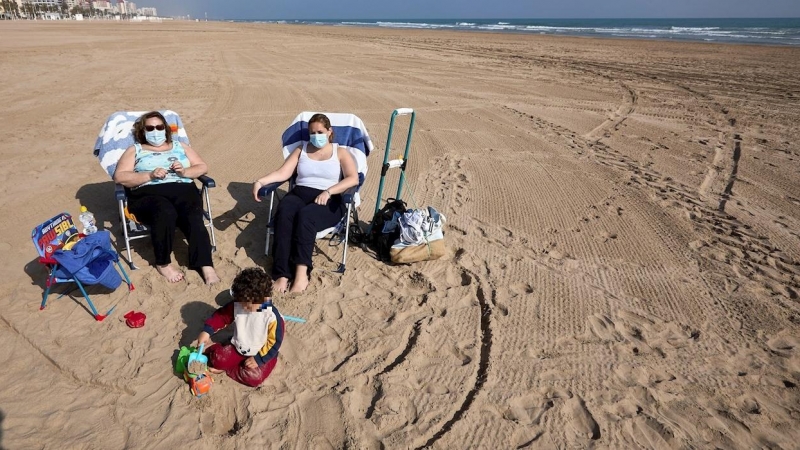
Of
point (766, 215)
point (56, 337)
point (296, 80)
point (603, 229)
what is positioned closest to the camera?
point (56, 337)

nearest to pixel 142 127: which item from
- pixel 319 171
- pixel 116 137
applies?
pixel 116 137

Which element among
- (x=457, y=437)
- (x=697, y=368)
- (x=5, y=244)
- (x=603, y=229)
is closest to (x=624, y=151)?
(x=603, y=229)

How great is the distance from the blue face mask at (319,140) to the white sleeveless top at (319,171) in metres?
0.19

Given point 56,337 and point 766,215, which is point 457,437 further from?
point 766,215

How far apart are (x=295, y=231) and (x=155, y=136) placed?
1.50m

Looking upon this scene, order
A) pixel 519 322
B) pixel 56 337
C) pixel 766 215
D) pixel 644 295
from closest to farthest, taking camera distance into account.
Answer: pixel 56 337 < pixel 519 322 < pixel 644 295 < pixel 766 215

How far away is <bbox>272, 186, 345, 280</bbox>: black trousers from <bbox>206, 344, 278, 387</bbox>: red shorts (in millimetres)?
945

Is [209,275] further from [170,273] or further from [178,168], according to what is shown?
[178,168]

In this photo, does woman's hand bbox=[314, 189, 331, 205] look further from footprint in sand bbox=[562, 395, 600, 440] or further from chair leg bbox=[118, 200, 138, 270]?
footprint in sand bbox=[562, 395, 600, 440]

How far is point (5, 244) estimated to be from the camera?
4.15m

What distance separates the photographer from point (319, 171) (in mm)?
4113

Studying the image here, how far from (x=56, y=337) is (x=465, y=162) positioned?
510cm

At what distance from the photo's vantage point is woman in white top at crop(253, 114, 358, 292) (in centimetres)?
365

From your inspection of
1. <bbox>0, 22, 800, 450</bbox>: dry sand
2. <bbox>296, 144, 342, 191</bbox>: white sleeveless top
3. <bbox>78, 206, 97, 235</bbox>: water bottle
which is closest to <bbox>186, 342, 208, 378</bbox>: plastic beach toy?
<bbox>0, 22, 800, 450</bbox>: dry sand
